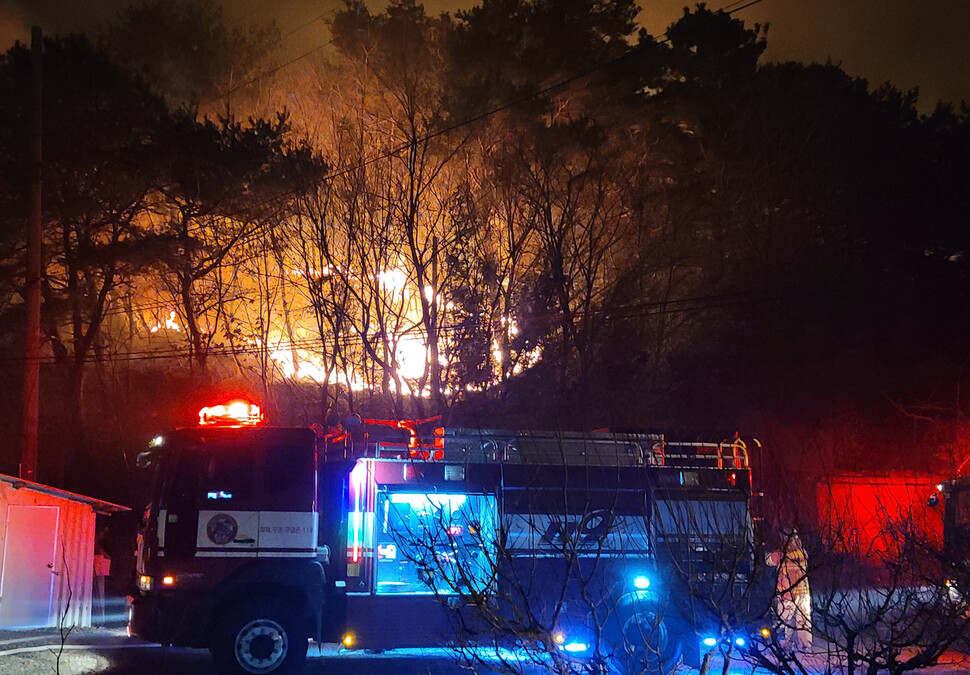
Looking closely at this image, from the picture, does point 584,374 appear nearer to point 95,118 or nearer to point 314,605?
point 95,118

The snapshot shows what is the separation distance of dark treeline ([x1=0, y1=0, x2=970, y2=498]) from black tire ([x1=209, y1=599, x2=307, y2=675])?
15.2m

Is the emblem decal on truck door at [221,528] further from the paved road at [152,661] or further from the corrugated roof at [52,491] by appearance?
the corrugated roof at [52,491]

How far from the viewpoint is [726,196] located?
90.8ft

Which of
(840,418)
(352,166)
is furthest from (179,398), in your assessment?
(840,418)

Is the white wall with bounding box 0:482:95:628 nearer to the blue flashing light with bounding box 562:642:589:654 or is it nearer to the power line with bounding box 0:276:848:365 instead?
the blue flashing light with bounding box 562:642:589:654

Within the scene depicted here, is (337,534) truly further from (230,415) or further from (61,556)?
(61,556)

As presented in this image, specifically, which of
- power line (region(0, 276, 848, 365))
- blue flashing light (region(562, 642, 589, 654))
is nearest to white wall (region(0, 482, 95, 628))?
blue flashing light (region(562, 642, 589, 654))

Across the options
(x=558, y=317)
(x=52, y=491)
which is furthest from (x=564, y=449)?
(x=558, y=317)

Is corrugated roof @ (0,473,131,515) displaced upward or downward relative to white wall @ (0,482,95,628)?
upward

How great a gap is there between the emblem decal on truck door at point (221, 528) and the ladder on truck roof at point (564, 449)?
→ 1.69 meters

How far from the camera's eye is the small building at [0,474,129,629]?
15.2m

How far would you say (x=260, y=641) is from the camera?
9.86 meters

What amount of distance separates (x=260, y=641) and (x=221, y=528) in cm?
124

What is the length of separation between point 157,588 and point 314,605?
1.61 metres
